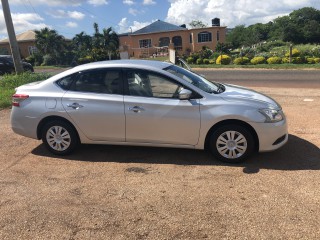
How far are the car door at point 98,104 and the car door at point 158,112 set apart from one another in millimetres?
166

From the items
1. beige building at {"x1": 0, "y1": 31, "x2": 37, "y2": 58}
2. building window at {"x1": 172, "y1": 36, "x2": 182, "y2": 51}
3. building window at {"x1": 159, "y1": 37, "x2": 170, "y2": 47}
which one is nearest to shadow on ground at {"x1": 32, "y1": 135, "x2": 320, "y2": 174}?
building window at {"x1": 172, "y1": 36, "x2": 182, "y2": 51}

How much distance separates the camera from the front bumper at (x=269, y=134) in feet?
16.5

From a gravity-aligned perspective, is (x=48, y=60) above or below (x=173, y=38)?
below

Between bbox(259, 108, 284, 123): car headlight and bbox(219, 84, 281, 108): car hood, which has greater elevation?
bbox(219, 84, 281, 108): car hood

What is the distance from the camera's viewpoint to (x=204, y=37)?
1918 inches

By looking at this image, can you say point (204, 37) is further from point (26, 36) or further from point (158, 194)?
point (158, 194)

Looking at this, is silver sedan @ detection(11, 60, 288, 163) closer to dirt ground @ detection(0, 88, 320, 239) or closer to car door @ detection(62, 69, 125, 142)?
car door @ detection(62, 69, 125, 142)

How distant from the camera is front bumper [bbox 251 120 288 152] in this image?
5.02 meters

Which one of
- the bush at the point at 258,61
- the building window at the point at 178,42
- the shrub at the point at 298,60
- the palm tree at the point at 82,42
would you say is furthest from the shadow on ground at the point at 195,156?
the building window at the point at 178,42

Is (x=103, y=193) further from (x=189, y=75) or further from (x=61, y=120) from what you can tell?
(x=189, y=75)

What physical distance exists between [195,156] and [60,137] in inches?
90.5

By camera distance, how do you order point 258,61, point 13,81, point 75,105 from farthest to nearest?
point 258,61 < point 13,81 < point 75,105

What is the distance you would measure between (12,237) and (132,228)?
125 centimetres

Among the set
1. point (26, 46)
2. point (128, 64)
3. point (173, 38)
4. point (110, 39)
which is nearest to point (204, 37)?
point (173, 38)
